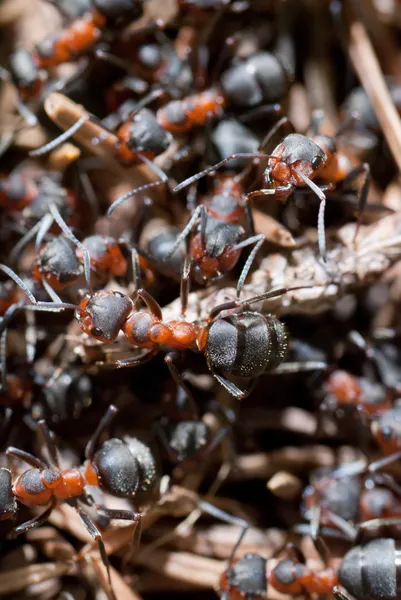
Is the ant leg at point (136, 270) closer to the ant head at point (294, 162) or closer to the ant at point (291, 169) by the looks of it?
the ant at point (291, 169)

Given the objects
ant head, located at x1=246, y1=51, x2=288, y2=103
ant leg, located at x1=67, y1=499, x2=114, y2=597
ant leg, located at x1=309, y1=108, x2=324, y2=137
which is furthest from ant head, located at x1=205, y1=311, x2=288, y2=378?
ant head, located at x1=246, y1=51, x2=288, y2=103

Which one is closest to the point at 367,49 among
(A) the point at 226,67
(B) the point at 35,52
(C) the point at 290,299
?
(A) the point at 226,67

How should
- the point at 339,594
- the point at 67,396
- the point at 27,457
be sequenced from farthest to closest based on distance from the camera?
the point at 67,396, the point at 27,457, the point at 339,594

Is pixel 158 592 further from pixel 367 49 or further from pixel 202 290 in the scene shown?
pixel 367 49

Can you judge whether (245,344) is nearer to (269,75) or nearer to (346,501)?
(346,501)

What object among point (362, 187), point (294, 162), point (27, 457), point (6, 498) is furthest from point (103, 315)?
point (362, 187)

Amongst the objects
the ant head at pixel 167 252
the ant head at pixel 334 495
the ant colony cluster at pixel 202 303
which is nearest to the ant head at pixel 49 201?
the ant colony cluster at pixel 202 303
